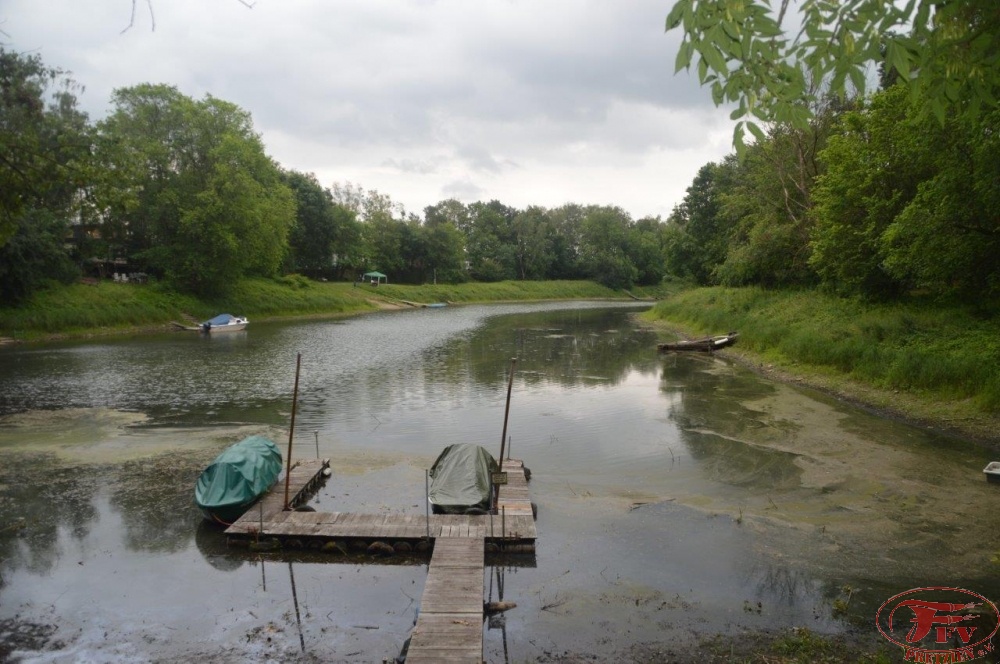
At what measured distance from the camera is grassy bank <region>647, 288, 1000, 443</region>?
16.6 metres

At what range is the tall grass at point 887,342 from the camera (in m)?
17.2

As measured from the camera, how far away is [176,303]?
4997cm

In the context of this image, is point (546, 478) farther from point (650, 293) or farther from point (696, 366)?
point (650, 293)

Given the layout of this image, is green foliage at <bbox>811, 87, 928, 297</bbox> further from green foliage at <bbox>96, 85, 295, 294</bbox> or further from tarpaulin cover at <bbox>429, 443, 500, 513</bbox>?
green foliage at <bbox>96, 85, 295, 294</bbox>

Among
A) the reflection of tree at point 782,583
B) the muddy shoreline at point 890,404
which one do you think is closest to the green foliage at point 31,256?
the muddy shoreline at point 890,404

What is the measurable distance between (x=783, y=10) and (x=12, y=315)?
45.1m

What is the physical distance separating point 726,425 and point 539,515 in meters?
8.90

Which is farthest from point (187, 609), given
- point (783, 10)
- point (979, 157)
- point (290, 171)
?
point (290, 171)

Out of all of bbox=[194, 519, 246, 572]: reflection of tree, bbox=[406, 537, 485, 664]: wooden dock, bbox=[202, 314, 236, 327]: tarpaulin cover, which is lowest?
bbox=[194, 519, 246, 572]: reflection of tree

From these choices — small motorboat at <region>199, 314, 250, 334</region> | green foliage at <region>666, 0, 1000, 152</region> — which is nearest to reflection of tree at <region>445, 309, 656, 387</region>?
small motorboat at <region>199, 314, 250, 334</region>

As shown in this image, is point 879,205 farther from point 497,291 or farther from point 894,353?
point 497,291

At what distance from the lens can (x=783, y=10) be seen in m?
4.88

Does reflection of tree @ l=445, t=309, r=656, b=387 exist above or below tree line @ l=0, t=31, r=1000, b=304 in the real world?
below

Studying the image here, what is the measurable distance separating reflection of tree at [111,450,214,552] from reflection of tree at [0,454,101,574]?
0.62 m
